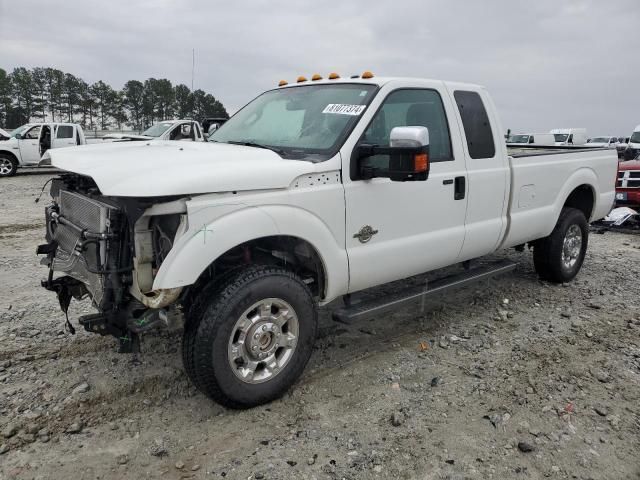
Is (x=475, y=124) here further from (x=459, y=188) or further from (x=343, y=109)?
(x=343, y=109)

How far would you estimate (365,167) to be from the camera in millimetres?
3305

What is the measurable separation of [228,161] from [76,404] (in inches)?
70.6

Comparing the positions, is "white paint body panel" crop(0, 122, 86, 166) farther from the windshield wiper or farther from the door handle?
the door handle

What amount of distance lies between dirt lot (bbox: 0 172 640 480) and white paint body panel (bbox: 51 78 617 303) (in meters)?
0.70

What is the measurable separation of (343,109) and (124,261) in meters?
1.78

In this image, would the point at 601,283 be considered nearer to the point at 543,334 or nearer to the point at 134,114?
the point at 543,334

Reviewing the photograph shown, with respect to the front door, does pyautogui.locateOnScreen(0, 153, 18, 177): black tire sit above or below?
below

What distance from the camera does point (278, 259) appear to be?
348cm

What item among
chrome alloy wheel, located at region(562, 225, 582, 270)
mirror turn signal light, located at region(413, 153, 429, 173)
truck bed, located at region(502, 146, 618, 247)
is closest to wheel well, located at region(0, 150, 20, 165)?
truck bed, located at region(502, 146, 618, 247)

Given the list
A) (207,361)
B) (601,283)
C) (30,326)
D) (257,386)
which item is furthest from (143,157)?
(601,283)

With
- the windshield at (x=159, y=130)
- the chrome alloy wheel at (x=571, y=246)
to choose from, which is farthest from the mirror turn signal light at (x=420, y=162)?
the windshield at (x=159, y=130)

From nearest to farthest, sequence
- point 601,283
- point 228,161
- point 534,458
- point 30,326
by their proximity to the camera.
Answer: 1. point 534,458
2. point 228,161
3. point 30,326
4. point 601,283

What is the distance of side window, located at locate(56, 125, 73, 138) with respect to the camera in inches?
668

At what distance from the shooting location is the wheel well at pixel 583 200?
5.74 metres
